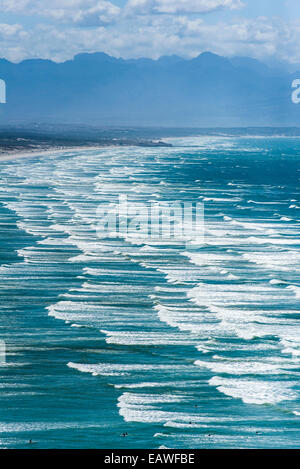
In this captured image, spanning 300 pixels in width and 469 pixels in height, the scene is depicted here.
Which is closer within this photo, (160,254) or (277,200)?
(160,254)

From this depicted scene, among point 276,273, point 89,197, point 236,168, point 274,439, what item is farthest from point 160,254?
point 236,168

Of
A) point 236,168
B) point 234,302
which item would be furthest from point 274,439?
point 236,168

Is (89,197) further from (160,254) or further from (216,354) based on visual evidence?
(216,354)

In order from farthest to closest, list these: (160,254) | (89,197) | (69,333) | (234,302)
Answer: (89,197), (160,254), (234,302), (69,333)

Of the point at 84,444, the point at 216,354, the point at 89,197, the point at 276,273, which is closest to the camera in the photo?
the point at 84,444

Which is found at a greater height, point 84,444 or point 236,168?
point 236,168

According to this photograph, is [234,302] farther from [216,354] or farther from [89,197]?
[89,197]
